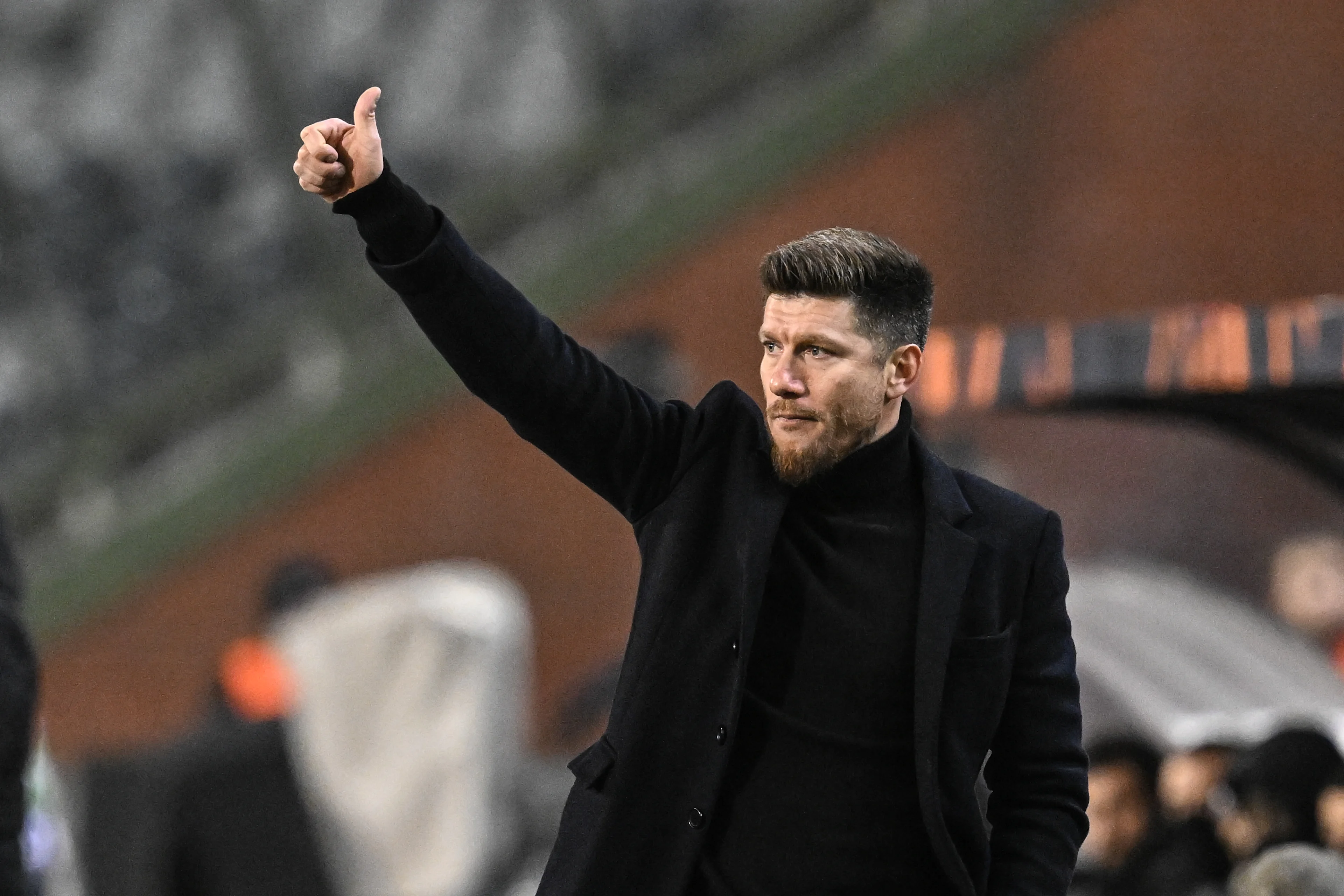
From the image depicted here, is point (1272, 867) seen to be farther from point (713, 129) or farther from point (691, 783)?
point (713, 129)

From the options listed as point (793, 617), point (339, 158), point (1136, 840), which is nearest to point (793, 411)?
point (793, 617)

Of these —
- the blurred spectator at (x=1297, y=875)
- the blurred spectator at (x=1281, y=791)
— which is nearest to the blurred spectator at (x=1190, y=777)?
the blurred spectator at (x=1281, y=791)

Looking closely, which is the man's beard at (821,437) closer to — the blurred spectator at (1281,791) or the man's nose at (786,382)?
the man's nose at (786,382)

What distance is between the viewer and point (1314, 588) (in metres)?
10.0

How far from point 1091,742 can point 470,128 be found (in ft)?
22.9

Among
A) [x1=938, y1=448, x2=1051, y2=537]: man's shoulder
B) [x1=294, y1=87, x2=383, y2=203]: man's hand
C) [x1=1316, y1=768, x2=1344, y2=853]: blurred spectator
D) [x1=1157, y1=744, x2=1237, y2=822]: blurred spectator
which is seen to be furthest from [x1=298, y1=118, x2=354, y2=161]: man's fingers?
[x1=1157, y1=744, x2=1237, y2=822]: blurred spectator

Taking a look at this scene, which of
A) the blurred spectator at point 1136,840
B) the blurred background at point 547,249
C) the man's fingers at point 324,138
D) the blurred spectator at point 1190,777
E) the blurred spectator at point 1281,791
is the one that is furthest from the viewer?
the blurred background at point 547,249

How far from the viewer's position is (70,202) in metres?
11.5

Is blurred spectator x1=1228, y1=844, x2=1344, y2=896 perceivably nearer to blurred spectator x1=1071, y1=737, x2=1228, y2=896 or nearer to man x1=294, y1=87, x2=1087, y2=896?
blurred spectator x1=1071, y1=737, x2=1228, y2=896

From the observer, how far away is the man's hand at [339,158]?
98.4 inches

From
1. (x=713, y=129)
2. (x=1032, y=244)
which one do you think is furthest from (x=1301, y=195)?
(x=713, y=129)

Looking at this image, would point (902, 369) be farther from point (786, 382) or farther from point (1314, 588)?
point (1314, 588)

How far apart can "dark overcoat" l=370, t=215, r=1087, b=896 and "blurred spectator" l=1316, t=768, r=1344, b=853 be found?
1917 mm

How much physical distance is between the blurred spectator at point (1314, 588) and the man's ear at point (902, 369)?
269 inches
